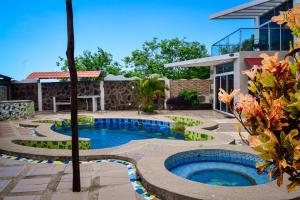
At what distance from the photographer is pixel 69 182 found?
5.16 metres

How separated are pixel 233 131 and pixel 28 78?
15171 mm

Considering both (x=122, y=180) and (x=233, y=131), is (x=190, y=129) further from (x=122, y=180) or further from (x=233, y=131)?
(x=122, y=180)

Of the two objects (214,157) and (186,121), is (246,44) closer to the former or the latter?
(186,121)

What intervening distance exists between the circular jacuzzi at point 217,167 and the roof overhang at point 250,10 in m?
11.6

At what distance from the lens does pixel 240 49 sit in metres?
14.5

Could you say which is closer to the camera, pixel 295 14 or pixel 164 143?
pixel 295 14

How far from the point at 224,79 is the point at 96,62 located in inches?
952

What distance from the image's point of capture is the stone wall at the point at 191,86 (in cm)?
2080

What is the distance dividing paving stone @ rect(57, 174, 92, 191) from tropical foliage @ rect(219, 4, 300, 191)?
3.88 meters

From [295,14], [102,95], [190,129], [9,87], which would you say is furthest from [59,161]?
[9,87]

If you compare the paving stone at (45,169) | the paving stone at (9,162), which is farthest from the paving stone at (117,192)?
the paving stone at (9,162)

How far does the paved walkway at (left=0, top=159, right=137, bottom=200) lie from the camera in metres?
4.55

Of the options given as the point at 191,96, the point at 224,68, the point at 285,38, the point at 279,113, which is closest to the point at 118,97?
the point at 191,96

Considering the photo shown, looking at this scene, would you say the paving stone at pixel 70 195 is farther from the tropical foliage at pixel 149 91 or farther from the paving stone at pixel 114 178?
the tropical foliage at pixel 149 91
